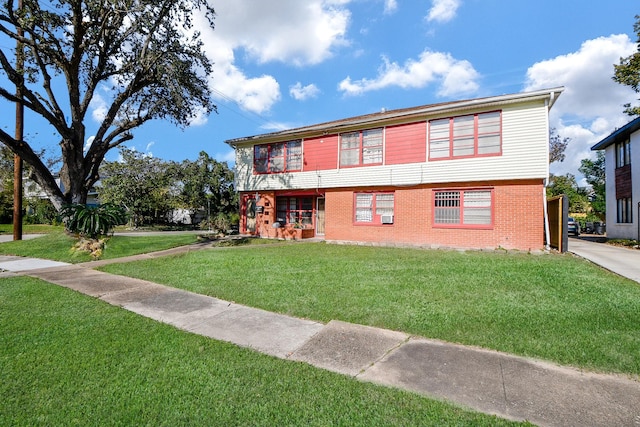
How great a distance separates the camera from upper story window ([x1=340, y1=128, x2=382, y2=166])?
13.9 metres

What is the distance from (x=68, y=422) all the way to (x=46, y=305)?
12.5 ft

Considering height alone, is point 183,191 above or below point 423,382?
above

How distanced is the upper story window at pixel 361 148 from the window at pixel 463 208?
10.3 ft

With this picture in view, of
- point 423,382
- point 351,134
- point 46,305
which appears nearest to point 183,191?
point 351,134

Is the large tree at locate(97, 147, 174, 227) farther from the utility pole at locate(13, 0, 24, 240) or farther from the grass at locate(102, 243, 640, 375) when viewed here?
the grass at locate(102, 243, 640, 375)

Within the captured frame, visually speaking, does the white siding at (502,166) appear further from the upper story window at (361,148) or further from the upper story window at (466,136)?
the upper story window at (361,148)

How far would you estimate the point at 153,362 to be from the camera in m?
3.19

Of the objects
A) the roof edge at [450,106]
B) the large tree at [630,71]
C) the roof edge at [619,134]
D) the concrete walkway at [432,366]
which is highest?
the large tree at [630,71]

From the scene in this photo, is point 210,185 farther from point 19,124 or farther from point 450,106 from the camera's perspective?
point 450,106

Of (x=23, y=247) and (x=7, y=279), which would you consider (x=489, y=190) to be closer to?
(x=7, y=279)

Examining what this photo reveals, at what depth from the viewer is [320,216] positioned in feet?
56.5

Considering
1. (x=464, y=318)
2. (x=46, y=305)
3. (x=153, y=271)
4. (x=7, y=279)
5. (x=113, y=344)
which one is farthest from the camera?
(x=153, y=271)

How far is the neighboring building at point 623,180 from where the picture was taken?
1606 cm

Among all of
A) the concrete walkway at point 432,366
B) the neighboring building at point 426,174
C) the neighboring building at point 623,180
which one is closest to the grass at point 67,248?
the neighboring building at point 426,174
